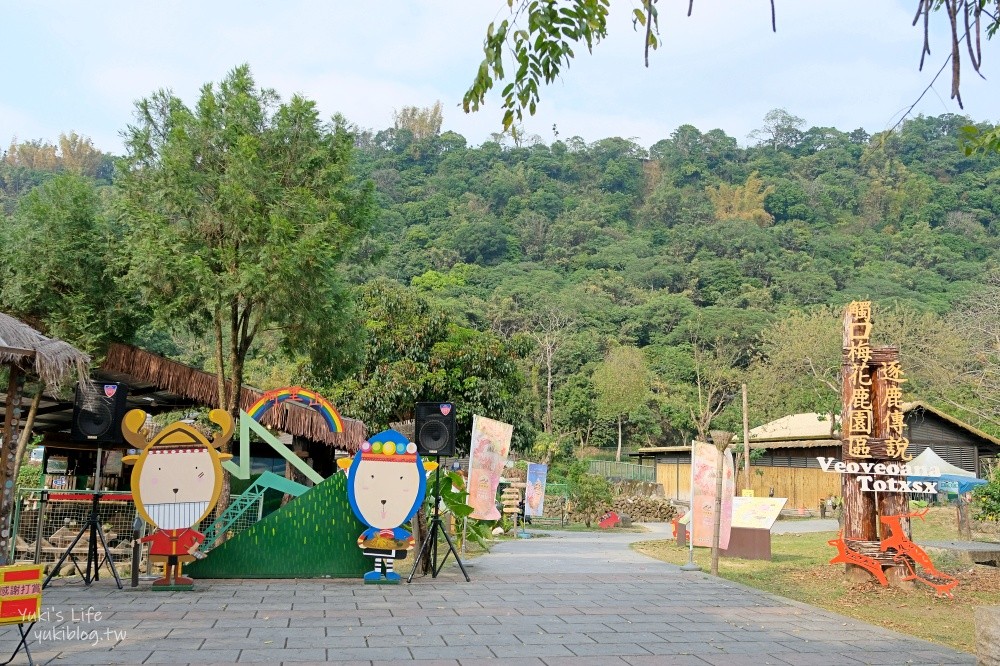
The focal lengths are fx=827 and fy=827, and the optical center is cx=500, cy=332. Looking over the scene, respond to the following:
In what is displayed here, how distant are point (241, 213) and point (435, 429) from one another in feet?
12.5

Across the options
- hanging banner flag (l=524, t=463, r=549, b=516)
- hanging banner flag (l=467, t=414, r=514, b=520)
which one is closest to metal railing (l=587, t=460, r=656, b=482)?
hanging banner flag (l=524, t=463, r=549, b=516)

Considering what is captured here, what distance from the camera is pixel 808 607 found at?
26.0 ft

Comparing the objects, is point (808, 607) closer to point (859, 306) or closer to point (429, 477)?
point (859, 306)

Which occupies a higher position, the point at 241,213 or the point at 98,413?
the point at 241,213

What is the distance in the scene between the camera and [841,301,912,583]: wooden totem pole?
31.2 ft

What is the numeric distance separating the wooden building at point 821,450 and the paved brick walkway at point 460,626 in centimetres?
1899

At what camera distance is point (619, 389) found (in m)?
40.0

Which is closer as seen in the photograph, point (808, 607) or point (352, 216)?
point (808, 607)

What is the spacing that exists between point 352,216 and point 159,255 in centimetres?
255

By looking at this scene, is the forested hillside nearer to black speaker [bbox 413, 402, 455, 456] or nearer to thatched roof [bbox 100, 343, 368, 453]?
thatched roof [bbox 100, 343, 368, 453]

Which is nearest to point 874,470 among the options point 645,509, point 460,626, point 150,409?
point 460,626

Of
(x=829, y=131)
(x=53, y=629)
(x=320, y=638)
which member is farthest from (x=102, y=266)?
(x=829, y=131)

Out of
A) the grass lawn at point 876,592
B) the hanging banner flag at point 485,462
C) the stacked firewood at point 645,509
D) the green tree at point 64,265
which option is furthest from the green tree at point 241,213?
the stacked firewood at point 645,509

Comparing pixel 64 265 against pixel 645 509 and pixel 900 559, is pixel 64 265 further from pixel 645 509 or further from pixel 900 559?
pixel 645 509
